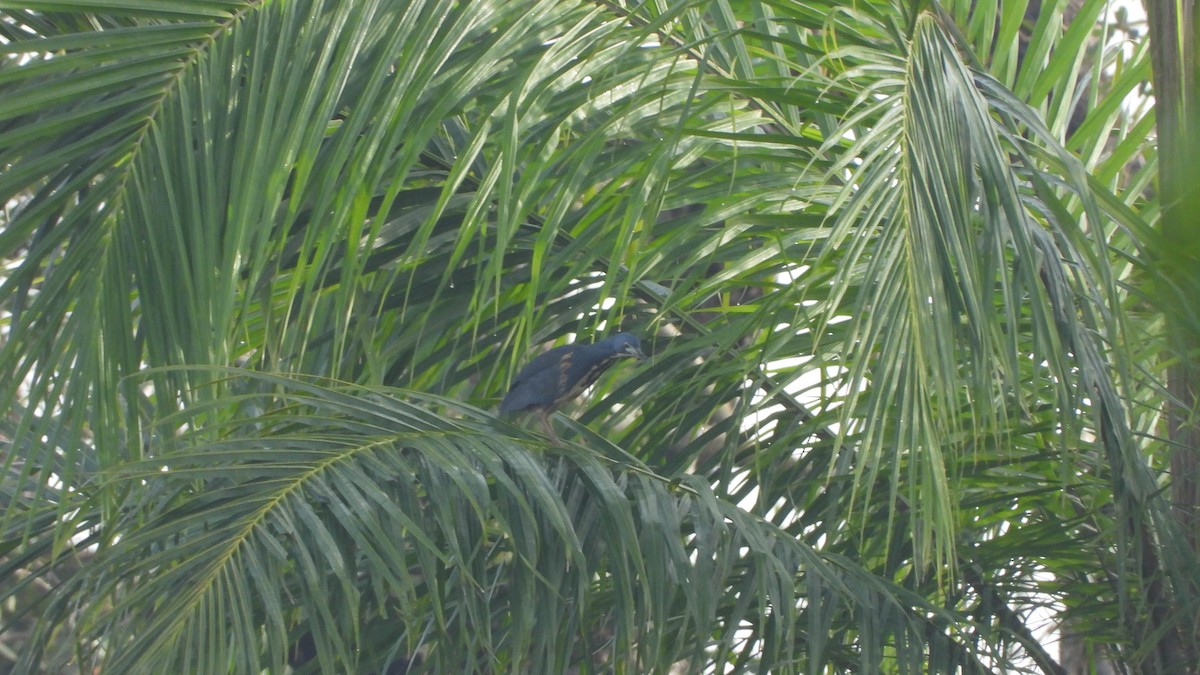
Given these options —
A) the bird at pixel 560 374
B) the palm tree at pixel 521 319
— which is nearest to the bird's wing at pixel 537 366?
the bird at pixel 560 374

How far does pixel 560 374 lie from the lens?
6.71 ft

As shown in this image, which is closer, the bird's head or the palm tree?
the palm tree

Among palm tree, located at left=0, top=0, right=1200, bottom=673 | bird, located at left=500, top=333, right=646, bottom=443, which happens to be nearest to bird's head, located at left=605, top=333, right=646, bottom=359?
bird, located at left=500, top=333, right=646, bottom=443

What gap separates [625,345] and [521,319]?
0.52m

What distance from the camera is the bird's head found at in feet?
6.74

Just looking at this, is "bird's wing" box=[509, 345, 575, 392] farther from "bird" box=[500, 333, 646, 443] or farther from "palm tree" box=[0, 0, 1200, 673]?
"palm tree" box=[0, 0, 1200, 673]

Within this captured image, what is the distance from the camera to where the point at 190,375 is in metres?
1.59

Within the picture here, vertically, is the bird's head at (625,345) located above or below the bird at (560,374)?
above

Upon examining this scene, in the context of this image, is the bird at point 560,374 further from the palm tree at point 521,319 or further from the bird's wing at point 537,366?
the palm tree at point 521,319

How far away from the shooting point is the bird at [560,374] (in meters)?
2.03

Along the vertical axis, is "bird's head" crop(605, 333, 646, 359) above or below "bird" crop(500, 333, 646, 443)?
above

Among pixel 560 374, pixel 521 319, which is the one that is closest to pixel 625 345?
pixel 560 374

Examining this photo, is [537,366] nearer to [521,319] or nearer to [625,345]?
[625,345]

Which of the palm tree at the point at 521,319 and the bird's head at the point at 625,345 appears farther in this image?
the bird's head at the point at 625,345
